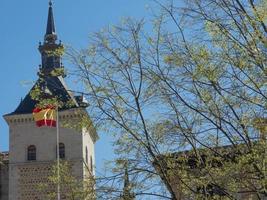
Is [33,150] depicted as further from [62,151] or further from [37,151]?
[62,151]

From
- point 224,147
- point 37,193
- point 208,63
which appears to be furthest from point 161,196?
point 37,193

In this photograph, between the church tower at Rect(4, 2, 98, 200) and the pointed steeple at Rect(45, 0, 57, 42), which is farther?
the pointed steeple at Rect(45, 0, 57, 42)

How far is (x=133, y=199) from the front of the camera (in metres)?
12.3

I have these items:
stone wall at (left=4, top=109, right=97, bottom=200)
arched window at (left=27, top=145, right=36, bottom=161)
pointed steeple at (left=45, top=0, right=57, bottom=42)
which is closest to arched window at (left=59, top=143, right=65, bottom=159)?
stone wall at (left=4, top=109, right=97, bottom=200)

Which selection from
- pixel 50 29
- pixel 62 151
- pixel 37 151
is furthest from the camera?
pixel 50 29

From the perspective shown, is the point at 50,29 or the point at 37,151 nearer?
the point at 37,151

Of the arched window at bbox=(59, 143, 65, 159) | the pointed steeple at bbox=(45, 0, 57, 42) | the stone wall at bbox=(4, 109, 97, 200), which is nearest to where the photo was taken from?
the stone wall at bbox=(4, 109, 97, 200)

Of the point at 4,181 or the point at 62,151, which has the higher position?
the point at 62,151

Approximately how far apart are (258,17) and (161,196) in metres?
3.19

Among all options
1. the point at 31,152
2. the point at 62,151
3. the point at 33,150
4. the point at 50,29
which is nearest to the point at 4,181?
the point at 31,152

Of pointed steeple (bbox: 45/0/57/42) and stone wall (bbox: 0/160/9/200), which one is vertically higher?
pointed steeple (bbox: 45/0/57/42)

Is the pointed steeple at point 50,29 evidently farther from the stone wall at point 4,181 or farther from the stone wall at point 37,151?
the stone wall at point 4,181

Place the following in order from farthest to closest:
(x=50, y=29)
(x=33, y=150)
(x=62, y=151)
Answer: (x=50, y=29) → (x=33, y=150) → (x=62, y=151)

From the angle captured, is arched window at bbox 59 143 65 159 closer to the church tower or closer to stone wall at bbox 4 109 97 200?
the church tower
